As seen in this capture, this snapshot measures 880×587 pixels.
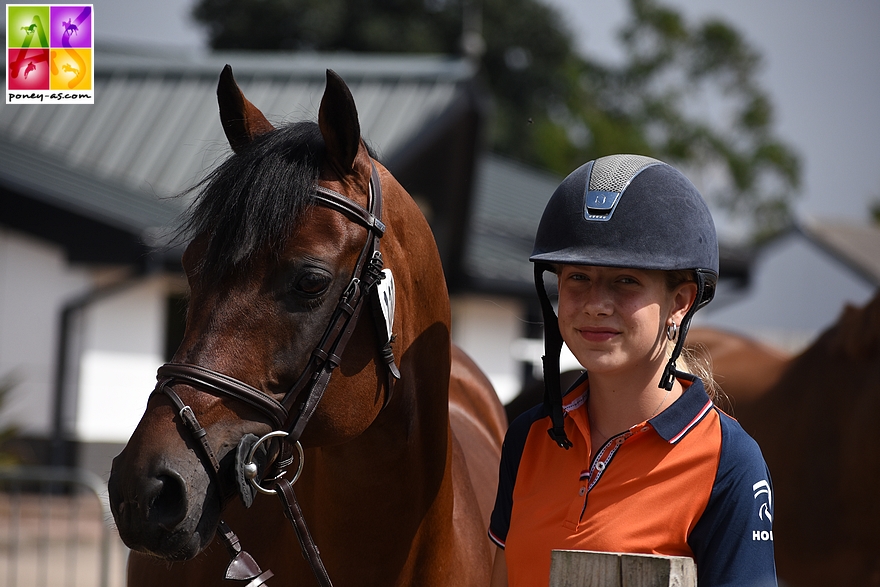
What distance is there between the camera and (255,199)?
204 cm

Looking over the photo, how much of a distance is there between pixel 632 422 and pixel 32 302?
10982 mm

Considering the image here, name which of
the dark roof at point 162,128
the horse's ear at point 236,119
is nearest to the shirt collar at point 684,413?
the horse's ear at point 236,119

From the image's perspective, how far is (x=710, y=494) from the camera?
1731 millimetres

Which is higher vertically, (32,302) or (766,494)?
(766,494)

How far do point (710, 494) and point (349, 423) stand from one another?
2.72 ft

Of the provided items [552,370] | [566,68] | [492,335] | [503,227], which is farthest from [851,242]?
[552,370]

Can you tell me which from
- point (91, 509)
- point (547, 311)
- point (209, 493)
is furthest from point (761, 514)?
point (91, 509)

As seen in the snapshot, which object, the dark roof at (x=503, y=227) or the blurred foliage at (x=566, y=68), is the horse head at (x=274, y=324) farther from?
the blurred foliage at (x=566, y=68)

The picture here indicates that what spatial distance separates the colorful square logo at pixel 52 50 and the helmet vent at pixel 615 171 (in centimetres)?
213

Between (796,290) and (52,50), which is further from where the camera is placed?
(796,290)

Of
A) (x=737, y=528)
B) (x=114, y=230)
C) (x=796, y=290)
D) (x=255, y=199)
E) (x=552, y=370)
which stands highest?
(x=255, y=199)

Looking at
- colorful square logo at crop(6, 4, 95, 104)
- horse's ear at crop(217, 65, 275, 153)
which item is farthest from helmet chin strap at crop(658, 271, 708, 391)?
colorful square logo at crop(6, 4, 95, 104)

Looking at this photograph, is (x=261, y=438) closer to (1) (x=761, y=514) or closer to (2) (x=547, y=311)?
(2) (x=547, y=311)

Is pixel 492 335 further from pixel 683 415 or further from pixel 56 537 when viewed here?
pixel 683 415
